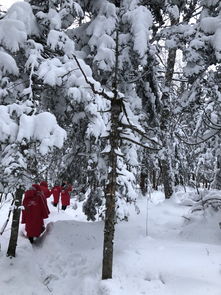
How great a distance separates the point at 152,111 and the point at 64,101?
3.35 m

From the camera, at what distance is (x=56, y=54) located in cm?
851

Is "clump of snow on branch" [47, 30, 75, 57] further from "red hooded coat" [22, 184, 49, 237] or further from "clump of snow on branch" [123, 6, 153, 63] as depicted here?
"red hooded coat" [22, 184, 49, 237]

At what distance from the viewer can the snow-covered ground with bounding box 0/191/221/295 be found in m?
5.38

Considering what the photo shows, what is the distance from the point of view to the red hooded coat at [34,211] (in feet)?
30.4

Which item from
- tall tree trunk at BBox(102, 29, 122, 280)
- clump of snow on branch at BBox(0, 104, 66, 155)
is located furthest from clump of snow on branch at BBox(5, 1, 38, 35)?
tall tree trunk at BBox(102, 29, 122, 280)

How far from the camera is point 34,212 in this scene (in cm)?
941

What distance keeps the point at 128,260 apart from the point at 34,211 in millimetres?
4111

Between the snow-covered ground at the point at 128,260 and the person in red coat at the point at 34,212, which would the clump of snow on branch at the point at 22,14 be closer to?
the person in red coat at the point at 34,212

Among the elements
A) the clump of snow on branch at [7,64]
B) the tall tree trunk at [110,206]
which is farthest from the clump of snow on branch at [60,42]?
the tall tree trunk at [110,206]

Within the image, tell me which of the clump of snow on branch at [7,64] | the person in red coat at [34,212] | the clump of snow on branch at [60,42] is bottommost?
the person in red coat at [34,212]

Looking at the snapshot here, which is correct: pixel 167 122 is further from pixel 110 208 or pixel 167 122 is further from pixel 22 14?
pixel 110 208

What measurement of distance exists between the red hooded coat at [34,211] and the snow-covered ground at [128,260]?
0.47 m

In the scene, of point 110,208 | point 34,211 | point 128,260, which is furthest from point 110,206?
point 34,211

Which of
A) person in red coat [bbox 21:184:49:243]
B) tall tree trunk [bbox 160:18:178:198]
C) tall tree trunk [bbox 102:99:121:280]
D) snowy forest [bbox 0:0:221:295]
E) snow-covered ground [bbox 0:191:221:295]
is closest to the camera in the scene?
snow-covered ground [bbox 0:191:221:295]
